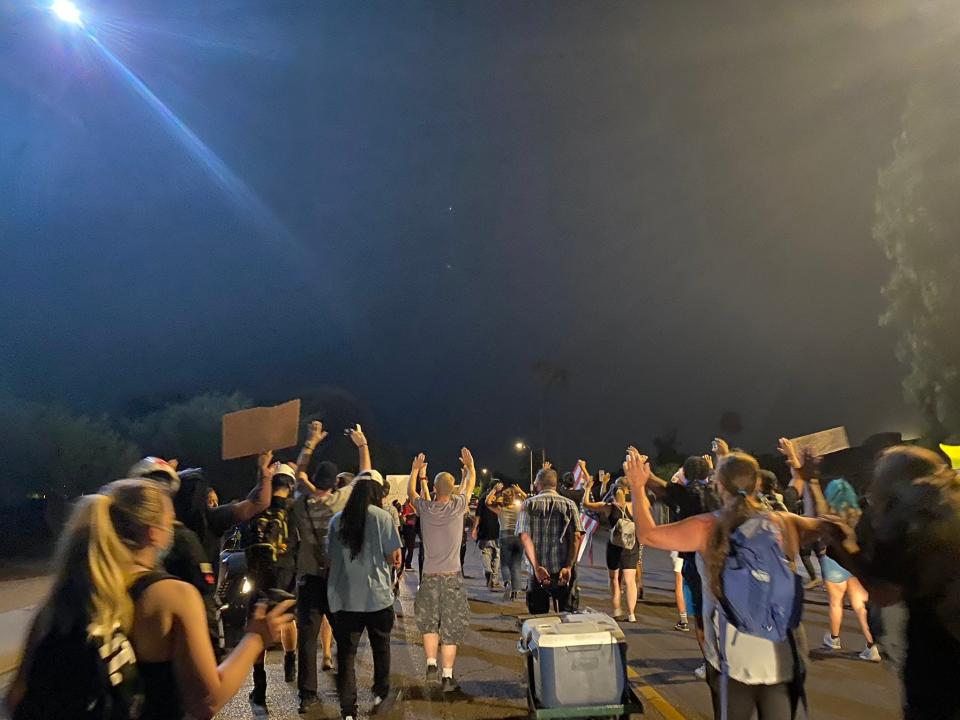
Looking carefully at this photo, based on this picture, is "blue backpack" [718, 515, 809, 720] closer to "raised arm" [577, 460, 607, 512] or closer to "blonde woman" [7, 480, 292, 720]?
"blonde woman" [7, 480, 292, 720]

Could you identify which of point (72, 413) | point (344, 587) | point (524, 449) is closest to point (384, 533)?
point (344, 587)

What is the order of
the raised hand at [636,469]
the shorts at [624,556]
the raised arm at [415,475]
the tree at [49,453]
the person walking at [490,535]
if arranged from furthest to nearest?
the tree at [49,453]
the person walking at [490,535]
the shorts at [624,556]
the raised arm at [415,475]
the raised hand at [636,469]

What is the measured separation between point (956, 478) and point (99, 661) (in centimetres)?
320

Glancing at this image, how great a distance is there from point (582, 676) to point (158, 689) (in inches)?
112

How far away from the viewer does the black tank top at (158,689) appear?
7.72 feet

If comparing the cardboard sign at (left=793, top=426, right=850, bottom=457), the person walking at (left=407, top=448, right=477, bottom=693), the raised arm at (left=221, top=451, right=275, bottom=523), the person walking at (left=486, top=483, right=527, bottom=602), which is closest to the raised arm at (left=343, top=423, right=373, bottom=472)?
the person walking at (left=407, top=448, right=477, bottom=693)

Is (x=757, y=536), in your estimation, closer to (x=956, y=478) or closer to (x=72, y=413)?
(x=956, y=478)

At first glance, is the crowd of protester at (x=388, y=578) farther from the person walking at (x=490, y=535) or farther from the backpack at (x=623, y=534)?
the person walking at (x=490, y=535)

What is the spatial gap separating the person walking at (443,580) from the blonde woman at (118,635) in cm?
419

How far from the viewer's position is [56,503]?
30.0 metres

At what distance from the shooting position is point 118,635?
7.62ft

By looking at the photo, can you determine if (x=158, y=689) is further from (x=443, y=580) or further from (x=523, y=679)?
(x=523, y=679)

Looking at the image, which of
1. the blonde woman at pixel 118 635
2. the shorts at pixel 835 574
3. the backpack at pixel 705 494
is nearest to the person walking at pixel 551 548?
the backpack at pixel 705 494

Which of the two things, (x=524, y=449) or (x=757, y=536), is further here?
(x=524, y=449)
